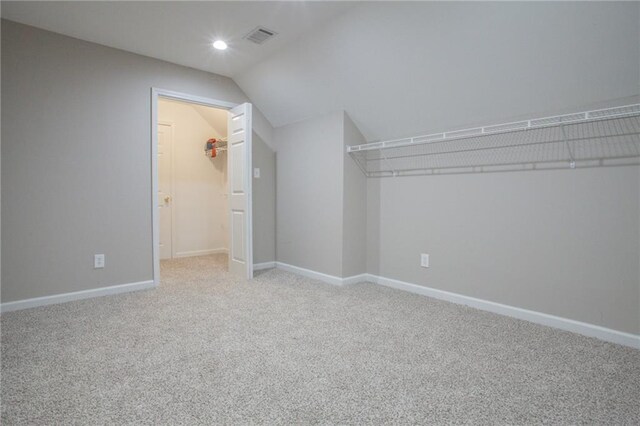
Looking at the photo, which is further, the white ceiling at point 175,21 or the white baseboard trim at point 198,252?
the white baseboard trim at point 198,252

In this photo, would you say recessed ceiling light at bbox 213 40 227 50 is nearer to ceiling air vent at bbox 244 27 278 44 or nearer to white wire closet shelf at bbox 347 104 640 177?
ceiling air vent at bbox 244 27 278 44

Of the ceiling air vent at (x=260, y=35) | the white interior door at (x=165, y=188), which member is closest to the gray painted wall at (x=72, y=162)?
the ceiling air vent at (x=260, y=35)

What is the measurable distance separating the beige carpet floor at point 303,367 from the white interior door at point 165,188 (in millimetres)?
2252

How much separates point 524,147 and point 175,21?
285 cm

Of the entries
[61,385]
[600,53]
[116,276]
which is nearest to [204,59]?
[116,276]

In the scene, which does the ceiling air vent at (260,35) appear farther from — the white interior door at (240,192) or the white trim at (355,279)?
the white trim at (355,279)

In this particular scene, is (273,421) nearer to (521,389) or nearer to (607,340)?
(521,389)

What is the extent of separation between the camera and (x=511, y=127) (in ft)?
8.55

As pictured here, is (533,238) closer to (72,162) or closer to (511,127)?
(511,127)

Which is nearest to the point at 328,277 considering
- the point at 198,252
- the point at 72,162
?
the point at 72,162

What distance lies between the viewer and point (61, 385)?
170cm

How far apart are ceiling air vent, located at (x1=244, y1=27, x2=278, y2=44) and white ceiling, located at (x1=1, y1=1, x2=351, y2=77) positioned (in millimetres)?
48

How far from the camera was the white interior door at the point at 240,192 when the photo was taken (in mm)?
3795

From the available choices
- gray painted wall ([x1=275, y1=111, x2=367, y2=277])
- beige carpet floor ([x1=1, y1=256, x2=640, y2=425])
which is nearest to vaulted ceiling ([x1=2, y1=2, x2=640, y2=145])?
gray painted wall ([x1=275, y1=111, x2=367, y2=277])
